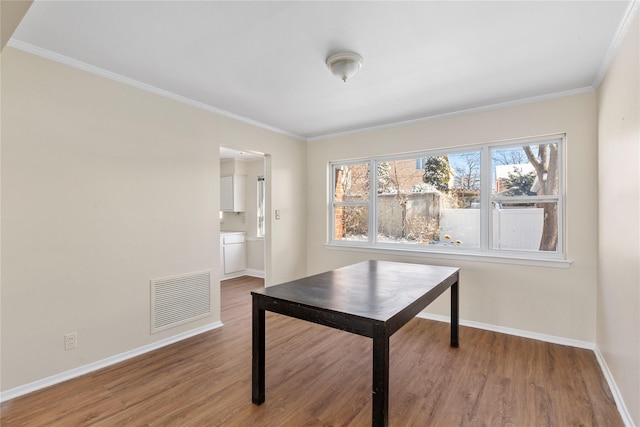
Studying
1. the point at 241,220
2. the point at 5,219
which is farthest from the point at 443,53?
the point at 241,220

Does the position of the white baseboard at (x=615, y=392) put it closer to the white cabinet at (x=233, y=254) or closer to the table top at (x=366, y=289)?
the table top at (x=366, y=289)

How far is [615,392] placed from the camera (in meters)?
2.10

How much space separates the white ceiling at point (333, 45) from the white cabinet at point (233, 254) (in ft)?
10.2

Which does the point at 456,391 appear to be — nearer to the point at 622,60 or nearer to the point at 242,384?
the point at 242,384

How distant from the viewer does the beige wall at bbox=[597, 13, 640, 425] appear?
1.72 meters

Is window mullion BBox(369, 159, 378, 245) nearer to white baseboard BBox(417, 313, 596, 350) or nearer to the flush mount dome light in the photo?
white baseboard BBox(417, 313, 596, 350)

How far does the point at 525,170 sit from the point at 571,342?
5.61ft

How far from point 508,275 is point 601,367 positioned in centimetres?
100

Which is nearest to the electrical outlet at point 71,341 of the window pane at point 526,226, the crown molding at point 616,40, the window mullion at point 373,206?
the window mullion at point 373,206

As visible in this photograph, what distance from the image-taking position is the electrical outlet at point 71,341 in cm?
236

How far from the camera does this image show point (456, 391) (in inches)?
87.1

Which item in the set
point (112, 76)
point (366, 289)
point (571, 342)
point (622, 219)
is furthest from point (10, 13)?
point (571, 342)

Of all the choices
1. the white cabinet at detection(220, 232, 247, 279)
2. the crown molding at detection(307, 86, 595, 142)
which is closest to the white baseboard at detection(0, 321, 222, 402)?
the white cabinet at detection(220, 232, 247, 279)

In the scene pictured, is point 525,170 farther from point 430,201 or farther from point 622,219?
point 622,219
